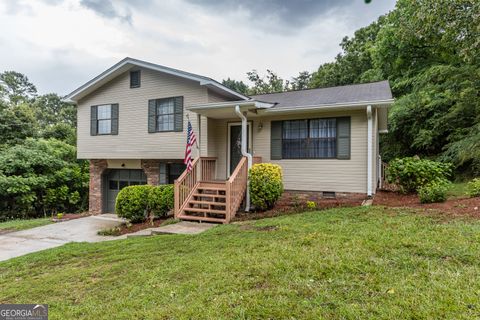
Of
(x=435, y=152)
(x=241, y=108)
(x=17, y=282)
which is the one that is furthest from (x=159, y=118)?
(x=435, y=152)

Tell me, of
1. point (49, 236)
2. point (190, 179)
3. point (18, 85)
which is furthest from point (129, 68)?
point (18, 85)

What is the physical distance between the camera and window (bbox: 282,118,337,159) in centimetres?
877

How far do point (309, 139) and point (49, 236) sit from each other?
7982 mm

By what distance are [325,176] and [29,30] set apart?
1454 cm

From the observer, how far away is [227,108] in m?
8.41

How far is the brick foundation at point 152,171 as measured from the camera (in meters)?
11.1

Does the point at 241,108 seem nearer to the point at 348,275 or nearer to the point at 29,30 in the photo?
the point at 348,275

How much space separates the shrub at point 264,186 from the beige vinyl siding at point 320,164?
129 centimetres

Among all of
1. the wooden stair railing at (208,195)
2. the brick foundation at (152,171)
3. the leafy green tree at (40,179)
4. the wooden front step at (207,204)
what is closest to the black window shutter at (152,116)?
the brick foundation at (152,171)

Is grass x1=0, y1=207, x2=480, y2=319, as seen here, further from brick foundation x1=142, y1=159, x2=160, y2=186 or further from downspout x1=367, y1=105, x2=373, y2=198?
brick foundation x1=142, y1=159, x2=160, y2=186

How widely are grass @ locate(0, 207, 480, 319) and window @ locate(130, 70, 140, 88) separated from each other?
275 inches

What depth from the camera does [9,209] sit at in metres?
13.7

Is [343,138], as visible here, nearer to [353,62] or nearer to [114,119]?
[114,119]

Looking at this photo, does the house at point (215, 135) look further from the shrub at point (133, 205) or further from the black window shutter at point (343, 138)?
the shrub at point (133, 205)
